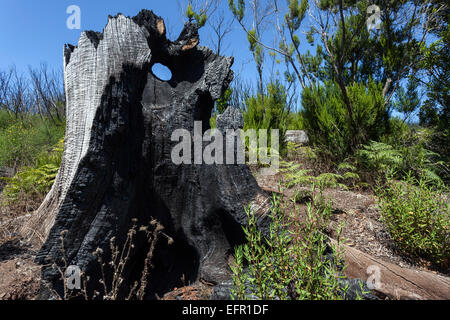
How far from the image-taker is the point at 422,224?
2.46 metres

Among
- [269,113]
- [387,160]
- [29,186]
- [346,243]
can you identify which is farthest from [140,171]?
[269,113]

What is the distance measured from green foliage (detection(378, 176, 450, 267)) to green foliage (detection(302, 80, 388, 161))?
3.31 meters

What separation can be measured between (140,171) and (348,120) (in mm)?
5038

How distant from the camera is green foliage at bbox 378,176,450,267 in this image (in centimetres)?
240

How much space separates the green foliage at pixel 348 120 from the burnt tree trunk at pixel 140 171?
430cm

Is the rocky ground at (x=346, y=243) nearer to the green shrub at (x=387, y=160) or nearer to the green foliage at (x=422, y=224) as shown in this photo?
the green foliage at (x=422, y=224)

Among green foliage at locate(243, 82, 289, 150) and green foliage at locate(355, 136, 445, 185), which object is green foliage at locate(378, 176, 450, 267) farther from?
green foliage at locate(243, 82, 289, 150)

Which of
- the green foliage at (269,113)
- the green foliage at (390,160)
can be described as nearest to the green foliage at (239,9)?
the green foliage at (269,113)

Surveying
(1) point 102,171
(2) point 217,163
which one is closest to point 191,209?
(2) point 217,163

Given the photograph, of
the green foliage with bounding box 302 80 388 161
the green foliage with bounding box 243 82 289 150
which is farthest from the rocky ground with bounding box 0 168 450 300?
the green foliage with bounding box 243 82 289 150

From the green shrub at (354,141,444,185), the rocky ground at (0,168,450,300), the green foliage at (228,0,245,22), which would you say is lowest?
the rocky ground at (0,168,450,300)

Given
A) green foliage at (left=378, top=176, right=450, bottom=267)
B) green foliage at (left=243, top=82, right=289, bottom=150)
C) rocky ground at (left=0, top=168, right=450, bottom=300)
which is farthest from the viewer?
green foliage at (left=243, top=82, right=289, bottom=150)
